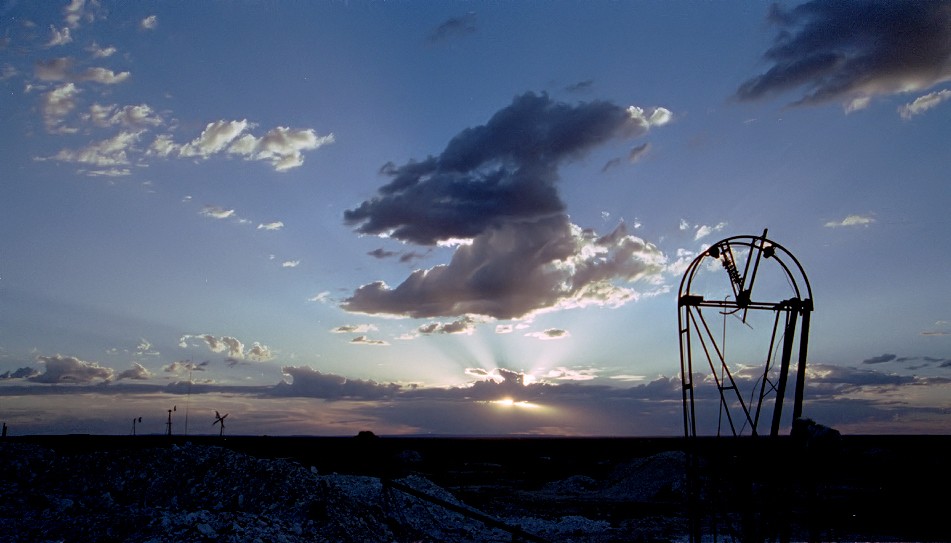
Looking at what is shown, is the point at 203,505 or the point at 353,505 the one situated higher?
the point at 203,505

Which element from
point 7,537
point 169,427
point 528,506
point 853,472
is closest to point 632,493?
point 528,506

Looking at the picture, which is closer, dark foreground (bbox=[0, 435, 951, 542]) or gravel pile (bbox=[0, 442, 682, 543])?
dark foreground (bbox=[0, 435, 951, 542])

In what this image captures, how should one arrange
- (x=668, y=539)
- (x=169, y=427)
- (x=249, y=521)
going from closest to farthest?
(x=249, y=521) < (x=668, y=539) < (x=169, y=427)

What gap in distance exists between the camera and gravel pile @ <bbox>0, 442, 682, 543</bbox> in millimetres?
16656

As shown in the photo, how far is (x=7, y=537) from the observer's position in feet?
53.4

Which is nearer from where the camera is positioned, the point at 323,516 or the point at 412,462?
the point at 323,516

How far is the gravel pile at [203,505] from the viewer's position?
16.7 metres

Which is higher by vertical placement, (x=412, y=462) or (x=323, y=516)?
(x=323, y=516)

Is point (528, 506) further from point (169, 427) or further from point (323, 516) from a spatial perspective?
point (169, 427)

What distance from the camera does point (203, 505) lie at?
20750mm

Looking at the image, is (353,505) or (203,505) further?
(353,505)

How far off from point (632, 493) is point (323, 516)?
30283 millimetres

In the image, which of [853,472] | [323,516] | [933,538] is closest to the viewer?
[323,516]

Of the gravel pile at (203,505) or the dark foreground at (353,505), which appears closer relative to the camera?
the dark foreground at (353,505)
